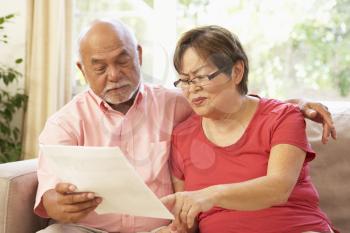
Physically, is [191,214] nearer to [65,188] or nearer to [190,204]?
[190,204]

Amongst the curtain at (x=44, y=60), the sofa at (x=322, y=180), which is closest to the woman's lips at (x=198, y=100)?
the sofa at (x=322, y=180)

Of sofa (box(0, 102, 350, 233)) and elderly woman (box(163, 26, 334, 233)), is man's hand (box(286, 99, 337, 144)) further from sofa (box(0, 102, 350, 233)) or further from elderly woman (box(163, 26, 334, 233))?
sofa (box(0, 102, 350, 233))

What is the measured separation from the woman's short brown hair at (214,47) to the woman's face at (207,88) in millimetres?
18

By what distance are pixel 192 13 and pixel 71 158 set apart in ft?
5.66

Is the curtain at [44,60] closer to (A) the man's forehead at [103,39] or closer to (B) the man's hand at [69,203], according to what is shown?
(A) the man's forehead at [103,39]

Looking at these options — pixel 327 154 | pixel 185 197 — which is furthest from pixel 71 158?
pixel 327 154

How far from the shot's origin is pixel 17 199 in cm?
150

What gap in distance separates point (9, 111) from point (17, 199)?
3.82 feet

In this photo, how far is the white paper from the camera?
3.44 ft

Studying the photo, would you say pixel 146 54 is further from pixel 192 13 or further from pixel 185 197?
pixel 185 197

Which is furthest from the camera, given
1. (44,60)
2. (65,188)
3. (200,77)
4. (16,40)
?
(16,40)

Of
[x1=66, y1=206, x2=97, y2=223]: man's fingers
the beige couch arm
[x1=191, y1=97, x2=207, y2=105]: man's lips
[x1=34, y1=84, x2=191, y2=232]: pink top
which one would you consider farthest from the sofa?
[x1=191, y1=97, x2=207, y2=105]: man's lips

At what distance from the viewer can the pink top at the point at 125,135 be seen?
1563 mm

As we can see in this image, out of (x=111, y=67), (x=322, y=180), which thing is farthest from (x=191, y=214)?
(x=322, y=180)
